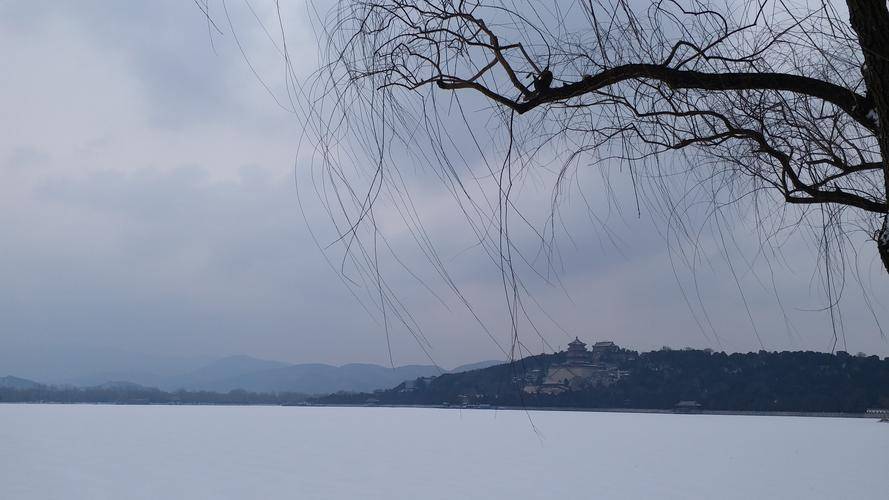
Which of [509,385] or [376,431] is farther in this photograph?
[376,431]

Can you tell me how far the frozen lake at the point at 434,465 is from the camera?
865 inches

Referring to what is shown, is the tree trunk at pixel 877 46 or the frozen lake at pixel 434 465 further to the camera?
the frozen lake at pixel 434 465

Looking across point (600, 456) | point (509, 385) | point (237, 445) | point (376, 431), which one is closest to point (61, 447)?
point (237, 445)

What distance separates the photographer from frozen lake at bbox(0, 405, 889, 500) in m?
22.0

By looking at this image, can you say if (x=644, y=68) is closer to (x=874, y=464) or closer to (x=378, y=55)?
(x=378, y=55)

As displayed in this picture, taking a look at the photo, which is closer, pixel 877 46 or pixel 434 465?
pixel 877 46

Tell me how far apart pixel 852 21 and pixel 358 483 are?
2314 cm

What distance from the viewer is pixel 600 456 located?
33.5 m

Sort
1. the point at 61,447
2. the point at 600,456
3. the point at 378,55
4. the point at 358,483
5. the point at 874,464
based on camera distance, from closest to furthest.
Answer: the point at 378,55
the point at 358,483
the point at 874,464
the point at 600,456
the point at 61,447

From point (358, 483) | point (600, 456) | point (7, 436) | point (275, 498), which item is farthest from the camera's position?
point (7, 436)

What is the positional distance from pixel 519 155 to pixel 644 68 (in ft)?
1.07

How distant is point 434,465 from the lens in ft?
96.3

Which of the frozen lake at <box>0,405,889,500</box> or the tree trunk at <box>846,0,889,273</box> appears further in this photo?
the frozen lake at <box>0,405,889,500</box>

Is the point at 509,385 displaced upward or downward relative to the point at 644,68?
downward
